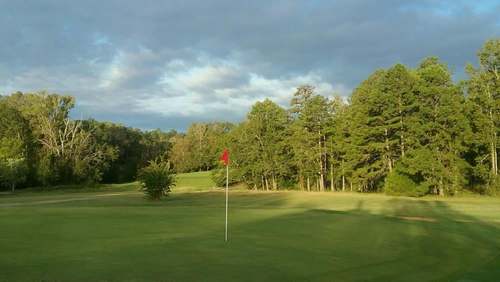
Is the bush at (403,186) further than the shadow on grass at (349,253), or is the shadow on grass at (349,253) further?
the bush at (403,186)

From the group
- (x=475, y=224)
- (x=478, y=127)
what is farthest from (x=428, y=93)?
(x=475, y=224)

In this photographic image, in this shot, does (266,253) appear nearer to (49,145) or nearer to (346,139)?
(346,139)

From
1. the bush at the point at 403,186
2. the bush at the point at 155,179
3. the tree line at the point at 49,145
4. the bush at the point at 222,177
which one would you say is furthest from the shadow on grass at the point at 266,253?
the tree line at the point at 49,145

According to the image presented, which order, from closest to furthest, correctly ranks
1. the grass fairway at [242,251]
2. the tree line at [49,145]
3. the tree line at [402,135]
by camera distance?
1. the grass fairway at [242,251]
2. the tree line at [402,135]
3. the tree line at [49,145]

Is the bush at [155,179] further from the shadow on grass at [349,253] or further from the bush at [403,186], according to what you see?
the bush at [403,186]

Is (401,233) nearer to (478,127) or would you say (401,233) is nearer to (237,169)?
(478,127)

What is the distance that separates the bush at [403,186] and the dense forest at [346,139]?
4.4 inches

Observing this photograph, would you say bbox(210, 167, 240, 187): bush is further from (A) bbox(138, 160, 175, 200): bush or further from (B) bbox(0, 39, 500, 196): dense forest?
(A) bbox(138, 160, 175, 200): bush

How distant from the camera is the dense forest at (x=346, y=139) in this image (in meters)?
51.1

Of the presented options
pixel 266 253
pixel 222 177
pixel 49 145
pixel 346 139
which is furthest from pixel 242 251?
pixel 49 145

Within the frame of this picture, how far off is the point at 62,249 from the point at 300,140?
53980 mm

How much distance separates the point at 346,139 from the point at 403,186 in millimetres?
10828

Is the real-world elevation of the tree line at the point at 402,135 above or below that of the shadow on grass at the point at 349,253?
above

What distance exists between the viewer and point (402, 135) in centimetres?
5366
